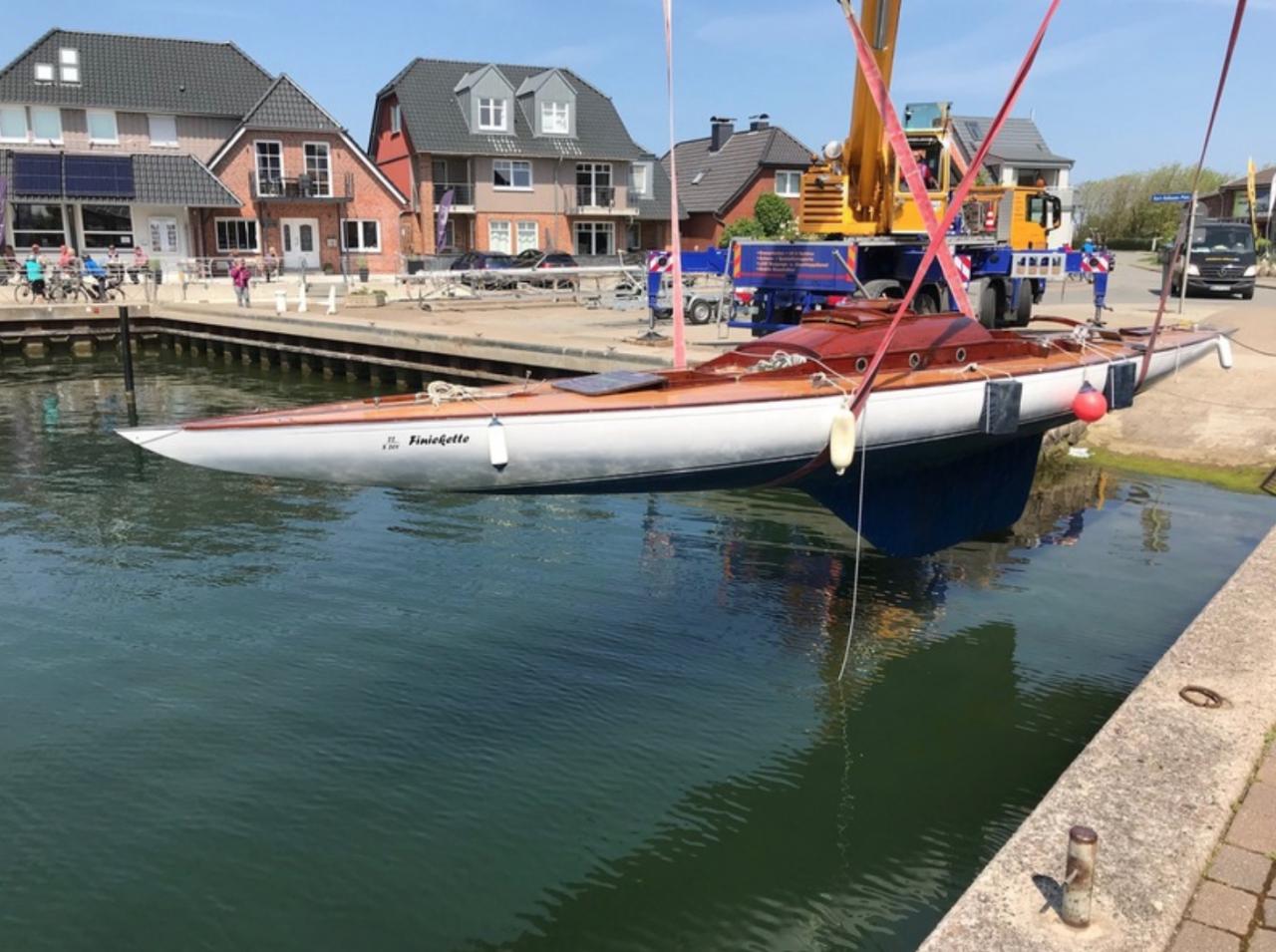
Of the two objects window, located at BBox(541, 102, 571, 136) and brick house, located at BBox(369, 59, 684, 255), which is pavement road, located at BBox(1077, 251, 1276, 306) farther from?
window, located at BBox(541, 102, 571, 136)

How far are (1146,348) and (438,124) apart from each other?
41.4m

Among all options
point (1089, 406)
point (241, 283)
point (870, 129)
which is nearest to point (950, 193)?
point (870, 129)

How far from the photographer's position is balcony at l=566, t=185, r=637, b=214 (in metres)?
48.2

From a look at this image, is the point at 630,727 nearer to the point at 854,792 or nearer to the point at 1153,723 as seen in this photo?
the point at 854,792

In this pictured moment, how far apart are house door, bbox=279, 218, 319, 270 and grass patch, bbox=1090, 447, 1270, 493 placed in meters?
35.5

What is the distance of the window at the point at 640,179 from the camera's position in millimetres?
50938

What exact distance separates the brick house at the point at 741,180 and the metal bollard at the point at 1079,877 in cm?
4871

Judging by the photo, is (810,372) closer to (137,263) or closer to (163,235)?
(137,263)

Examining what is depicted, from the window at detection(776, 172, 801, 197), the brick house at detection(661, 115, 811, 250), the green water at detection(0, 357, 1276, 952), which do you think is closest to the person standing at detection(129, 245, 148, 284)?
the brick house at detection(661, 115, 811, 250)

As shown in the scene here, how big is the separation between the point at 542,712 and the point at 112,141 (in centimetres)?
4210

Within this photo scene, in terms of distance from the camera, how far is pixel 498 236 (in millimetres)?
47188

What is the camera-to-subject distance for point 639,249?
173 ft

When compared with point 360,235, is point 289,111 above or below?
above

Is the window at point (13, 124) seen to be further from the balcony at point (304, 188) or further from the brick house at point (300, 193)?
the balcony at point (304, 188)
